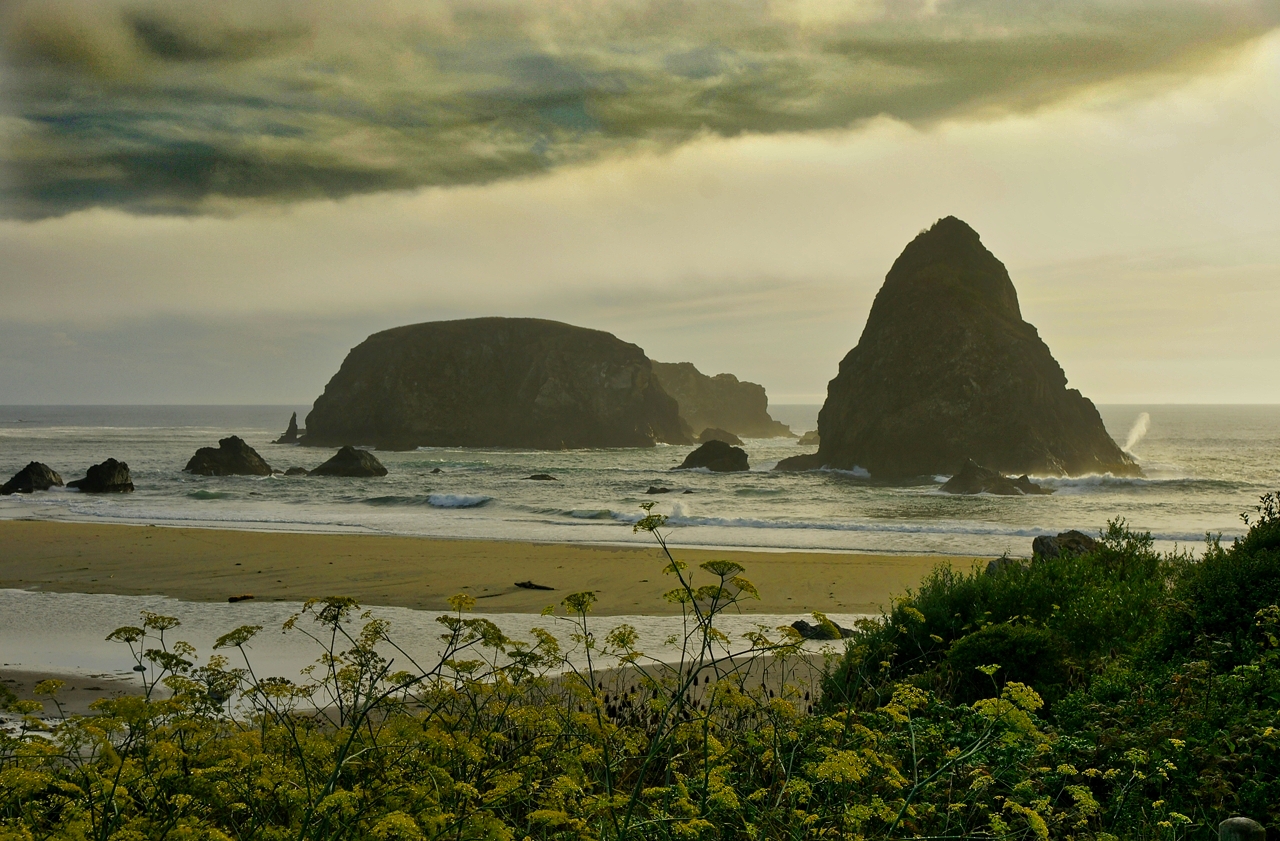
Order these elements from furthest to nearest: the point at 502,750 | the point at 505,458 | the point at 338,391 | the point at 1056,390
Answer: the point at 338,391
the point at 505,458
the point at 1056,390
the point at 502,750

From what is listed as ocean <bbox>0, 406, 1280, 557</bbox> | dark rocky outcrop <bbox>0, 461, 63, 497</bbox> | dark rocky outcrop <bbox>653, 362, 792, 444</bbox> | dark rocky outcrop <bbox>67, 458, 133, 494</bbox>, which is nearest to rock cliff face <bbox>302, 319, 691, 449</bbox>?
ocean <bbox>0, 406, 1280, 557</bbox>

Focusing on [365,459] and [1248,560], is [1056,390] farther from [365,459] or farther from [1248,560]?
[1248,560]

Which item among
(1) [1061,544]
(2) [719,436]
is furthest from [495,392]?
(1) [1061,544]

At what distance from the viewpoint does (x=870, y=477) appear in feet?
174

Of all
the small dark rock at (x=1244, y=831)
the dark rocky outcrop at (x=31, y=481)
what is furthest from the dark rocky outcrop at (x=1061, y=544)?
the dark rocky outcrop at (x=31, y=481)

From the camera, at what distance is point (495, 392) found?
96.3 metres

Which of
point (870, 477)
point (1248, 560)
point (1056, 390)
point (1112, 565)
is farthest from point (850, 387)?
point (1248, 560)

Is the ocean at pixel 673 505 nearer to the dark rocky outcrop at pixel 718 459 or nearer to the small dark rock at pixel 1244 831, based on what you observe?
the dark rocky outcrop at pixel 718 459

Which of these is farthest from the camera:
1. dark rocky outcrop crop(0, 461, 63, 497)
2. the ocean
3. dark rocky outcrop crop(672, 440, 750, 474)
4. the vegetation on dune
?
dark rocky outcrop crop(672, 440, 750, 474)

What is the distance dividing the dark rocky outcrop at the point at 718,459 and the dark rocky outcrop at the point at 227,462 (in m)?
24.9

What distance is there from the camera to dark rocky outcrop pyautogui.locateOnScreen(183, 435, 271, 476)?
46938 millimetres

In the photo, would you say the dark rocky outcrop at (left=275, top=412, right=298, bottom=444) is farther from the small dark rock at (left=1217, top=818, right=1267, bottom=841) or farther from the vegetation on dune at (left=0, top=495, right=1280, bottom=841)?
the small dark rock at (left=1217, top=818, right=1267, bottom=841)

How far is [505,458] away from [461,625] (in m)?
66.4

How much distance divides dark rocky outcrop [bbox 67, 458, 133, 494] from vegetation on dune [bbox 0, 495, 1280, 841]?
3728cm
